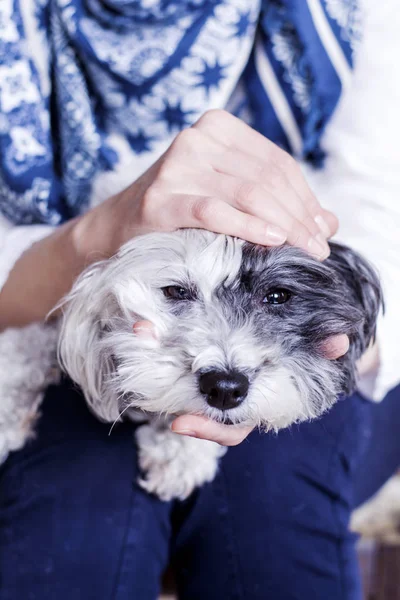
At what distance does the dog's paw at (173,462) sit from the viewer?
128cm

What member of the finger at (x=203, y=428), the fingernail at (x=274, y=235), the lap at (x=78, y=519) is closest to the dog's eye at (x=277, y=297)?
the fingernail at (x=274, y=235)

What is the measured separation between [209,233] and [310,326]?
0.25 meters

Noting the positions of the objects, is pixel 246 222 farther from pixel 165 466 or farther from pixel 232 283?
pixel 165 466

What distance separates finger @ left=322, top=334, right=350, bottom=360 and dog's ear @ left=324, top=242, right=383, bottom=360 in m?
0.09

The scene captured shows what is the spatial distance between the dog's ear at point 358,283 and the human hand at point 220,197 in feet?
0.17

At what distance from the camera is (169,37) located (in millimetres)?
1356

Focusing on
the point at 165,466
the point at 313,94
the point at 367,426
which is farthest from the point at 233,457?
the point at 313,94

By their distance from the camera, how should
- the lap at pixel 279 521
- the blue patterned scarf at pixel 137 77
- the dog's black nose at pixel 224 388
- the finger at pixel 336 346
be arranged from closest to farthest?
the dog's black nose at pixel 224 388 → the finger at pixel 336 346 → the lap at pixel 279 521 → the blue patterned scarf at pixel 137 77

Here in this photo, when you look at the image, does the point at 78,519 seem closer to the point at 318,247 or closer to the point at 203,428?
the point at 203,428

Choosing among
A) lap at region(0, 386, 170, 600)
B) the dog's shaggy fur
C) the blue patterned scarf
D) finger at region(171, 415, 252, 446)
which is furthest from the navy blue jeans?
the blue patterned scarf

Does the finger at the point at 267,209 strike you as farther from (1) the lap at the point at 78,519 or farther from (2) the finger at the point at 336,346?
(1) the lap at the point at 78,519

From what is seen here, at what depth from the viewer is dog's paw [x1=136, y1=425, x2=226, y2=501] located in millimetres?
1282

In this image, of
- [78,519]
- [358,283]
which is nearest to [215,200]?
[358,283]

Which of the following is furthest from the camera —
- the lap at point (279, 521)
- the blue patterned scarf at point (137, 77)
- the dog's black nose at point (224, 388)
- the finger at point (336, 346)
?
the blue patterned scarf at point (137, 77)
